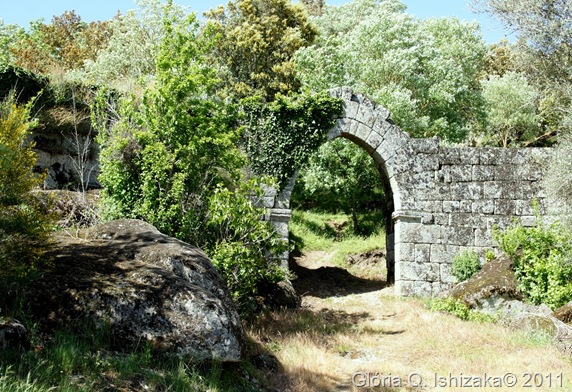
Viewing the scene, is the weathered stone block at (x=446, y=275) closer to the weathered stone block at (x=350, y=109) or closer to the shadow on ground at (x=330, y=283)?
the shadow on ground at (x=330, y=283)

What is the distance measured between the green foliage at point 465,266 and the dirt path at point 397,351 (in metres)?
1.24

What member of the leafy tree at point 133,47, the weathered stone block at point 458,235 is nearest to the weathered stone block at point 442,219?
the weathered stone block at point 458,235

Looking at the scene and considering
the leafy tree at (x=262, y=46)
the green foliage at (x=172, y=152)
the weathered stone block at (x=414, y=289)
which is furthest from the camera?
the leafy tree at (x=262, y=46)

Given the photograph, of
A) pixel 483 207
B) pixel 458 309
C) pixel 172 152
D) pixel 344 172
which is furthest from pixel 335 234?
pixel 172 152

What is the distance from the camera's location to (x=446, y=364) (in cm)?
673

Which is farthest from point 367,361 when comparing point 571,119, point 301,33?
point 301,33

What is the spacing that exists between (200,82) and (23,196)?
3.99 meters

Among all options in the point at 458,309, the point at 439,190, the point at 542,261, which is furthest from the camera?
the point at 439,190

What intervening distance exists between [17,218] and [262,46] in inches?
753

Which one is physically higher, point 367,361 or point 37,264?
point 37,264

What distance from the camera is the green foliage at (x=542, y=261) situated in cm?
949

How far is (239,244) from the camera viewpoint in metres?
7.85

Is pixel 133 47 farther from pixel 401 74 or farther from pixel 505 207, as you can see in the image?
pixel 505 207

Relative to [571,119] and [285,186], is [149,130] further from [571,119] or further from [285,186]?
[571,119]
